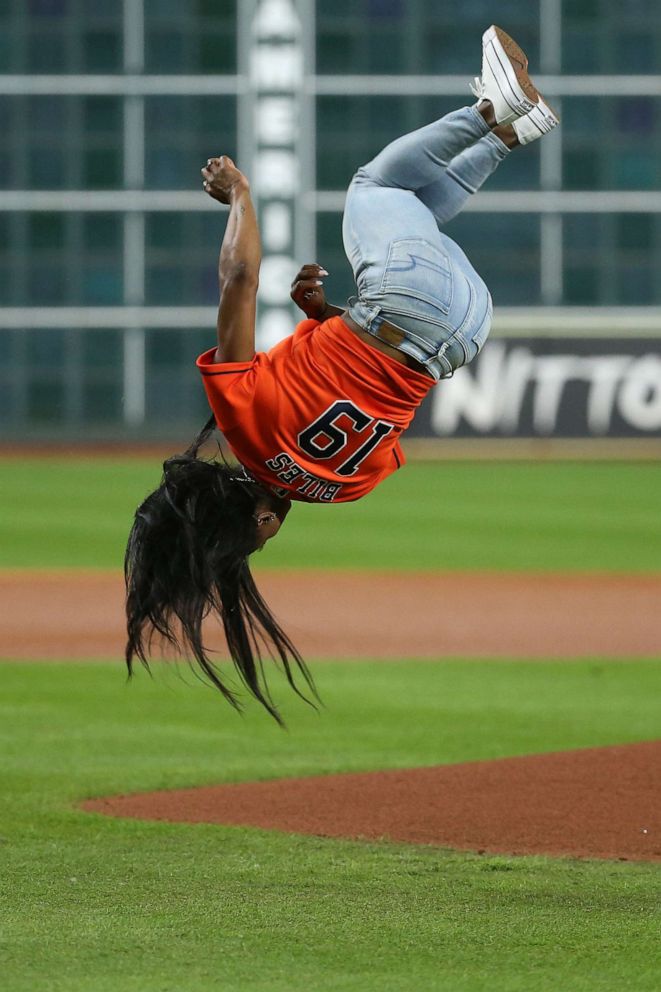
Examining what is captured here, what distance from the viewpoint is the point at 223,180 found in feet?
15.6

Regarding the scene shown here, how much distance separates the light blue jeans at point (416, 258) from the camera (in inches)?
188

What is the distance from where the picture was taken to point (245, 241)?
181 inches

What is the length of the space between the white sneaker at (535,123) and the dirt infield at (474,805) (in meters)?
2.61

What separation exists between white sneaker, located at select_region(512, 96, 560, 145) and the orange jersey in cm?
88

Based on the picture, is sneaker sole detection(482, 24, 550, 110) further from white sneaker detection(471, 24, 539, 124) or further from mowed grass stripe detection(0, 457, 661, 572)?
mowed grass stripe detection(0, 457, 661, 572)

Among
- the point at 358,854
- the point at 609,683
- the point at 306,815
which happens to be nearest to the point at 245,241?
the point at 358,854

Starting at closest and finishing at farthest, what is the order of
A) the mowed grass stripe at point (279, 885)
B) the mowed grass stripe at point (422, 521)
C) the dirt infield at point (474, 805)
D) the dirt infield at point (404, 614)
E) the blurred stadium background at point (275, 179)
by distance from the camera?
1. the mowed grass stripe at point (279, 885)
2. the dirt infield at point (474, 805)
3. the dirt infield at point (404, 614)
4. the mowed grass stripe at point (422, 521)
5. the blurred stadium background at point (275, 179)

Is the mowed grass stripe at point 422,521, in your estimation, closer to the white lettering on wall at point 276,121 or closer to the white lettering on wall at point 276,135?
the white lettering on wall at point 276,135

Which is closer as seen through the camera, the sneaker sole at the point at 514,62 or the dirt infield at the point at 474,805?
the sneaker sole at the point at 514,62

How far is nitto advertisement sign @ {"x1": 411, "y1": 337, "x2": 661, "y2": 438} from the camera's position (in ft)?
96.0

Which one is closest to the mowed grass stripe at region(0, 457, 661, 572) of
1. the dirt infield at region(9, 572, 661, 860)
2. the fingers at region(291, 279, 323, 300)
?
the dirt infield at region(9, 572, 661, 860)

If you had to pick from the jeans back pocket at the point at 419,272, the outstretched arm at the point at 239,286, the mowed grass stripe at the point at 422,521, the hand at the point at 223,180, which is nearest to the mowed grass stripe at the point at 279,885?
the outstretched arm at the point at 239,286

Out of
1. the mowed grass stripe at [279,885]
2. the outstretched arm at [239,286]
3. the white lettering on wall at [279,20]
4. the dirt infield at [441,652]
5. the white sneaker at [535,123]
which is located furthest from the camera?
the white lettering on wall at [279,20]

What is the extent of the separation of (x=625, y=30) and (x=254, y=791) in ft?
81.4
